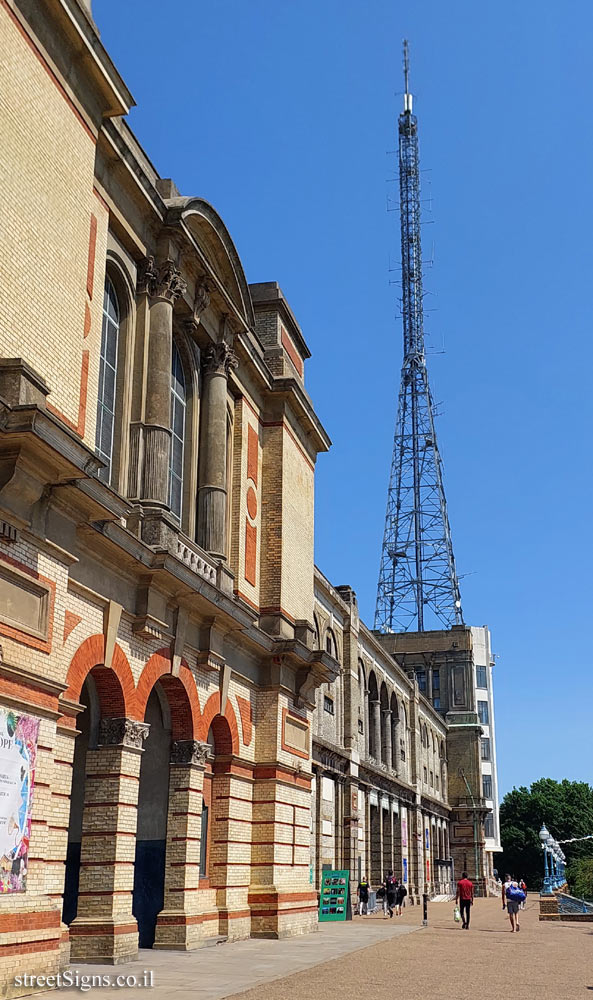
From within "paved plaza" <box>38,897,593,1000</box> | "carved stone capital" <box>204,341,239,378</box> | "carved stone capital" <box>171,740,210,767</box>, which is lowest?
"paved plaza" <box>38,897,593,1000</box>

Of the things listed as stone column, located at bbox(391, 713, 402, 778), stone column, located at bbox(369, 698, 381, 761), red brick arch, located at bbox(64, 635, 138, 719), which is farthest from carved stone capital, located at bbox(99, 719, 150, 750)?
stone column, located at bbox(391, 713, 402, 778)

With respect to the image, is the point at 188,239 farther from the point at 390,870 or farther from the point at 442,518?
the point at 442,518

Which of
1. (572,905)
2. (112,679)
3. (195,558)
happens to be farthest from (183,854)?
(572,905)

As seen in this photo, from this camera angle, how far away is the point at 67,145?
15742mm

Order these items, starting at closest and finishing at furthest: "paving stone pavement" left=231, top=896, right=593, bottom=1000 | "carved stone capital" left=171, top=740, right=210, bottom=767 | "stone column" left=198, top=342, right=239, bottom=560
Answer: "paving stone pavement" left=231, top=896, right=593, bottom=1000 → "carved stone capital" left=171, top=740, right=210, bottom=767 → "stone column" left=198, top=342, right=239, bottom=560

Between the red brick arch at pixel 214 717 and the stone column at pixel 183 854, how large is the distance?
0.44 meters

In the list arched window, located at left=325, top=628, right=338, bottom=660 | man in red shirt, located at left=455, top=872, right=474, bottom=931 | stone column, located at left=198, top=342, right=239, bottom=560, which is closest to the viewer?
stone column, located at left=198, top=342, right=239, bottom=560

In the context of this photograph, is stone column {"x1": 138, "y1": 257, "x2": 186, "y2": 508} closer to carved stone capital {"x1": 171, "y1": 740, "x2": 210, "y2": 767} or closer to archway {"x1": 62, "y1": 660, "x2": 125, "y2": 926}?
archway {"x1": 62, "y1": 660, "x2": 125, "y2": 926}

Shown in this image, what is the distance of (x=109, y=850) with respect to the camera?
16.6 metres

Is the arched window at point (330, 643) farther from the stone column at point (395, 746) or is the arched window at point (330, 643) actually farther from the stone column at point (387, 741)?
the stone column at point (395, 746)

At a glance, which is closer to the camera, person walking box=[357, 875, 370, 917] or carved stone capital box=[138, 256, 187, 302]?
carved stone capital box=[138, 256, 187, 302]

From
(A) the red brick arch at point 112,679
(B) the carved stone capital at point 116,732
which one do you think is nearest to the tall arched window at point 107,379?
(A) the red brick arch at point 112,679

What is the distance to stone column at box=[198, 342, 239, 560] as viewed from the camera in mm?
21891

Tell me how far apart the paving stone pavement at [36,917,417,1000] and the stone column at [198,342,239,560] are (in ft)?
25.3
